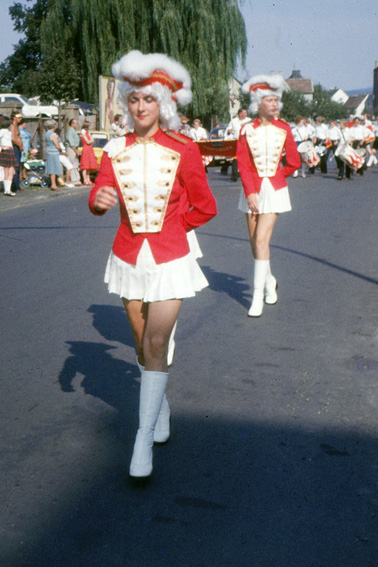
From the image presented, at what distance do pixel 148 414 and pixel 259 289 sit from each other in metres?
2.97

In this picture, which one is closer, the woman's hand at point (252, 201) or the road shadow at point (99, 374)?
the road shadow at point (99, 374)

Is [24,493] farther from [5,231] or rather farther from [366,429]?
[5,231]

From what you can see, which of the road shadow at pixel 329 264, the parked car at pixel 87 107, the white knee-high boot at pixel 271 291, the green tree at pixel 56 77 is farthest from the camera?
the parked car at pixel 87 107

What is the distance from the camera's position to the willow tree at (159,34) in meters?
28.0

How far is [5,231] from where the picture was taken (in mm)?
11172

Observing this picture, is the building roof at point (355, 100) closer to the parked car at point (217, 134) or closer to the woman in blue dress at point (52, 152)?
the parked car at point (217, 134)

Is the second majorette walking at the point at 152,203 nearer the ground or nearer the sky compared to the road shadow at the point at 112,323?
nearer the sky

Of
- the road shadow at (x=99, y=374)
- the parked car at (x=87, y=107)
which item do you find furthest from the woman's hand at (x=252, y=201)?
the parked car at (x=87, y=107)

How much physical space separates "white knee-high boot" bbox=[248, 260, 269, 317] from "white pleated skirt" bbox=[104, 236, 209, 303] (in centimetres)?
277

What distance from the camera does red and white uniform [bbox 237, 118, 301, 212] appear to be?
588cm

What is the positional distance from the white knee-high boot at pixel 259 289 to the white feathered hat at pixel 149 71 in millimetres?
2972

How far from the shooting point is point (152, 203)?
314cm

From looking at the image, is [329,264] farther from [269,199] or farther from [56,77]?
[56,77]

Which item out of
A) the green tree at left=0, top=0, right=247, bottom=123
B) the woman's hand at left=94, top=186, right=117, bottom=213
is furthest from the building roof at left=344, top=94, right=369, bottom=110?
the woman's hand at left=94, top=186, right=117, bottom=213
